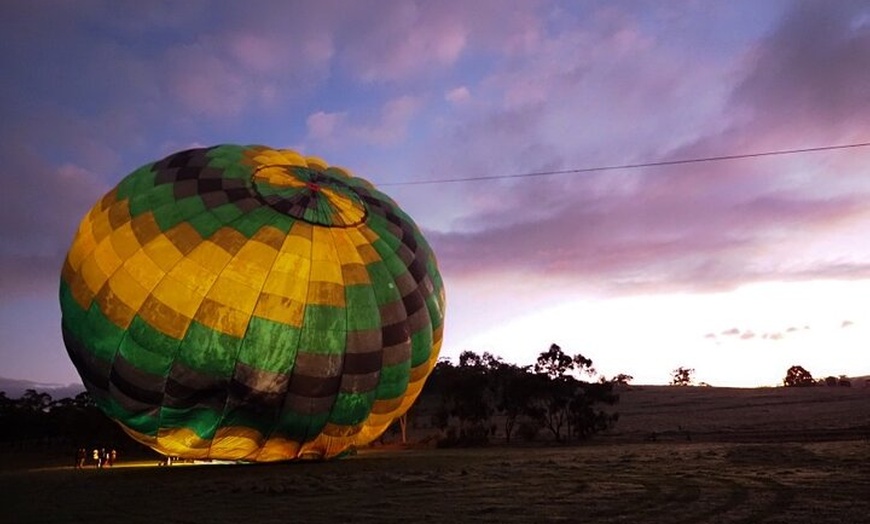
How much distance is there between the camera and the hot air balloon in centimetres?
1304

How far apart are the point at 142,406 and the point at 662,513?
11.0 m

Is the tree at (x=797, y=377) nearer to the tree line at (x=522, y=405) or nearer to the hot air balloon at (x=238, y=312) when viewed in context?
the tree line at (x=522, y=405)

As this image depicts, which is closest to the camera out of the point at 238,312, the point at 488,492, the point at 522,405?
the point at 488,492

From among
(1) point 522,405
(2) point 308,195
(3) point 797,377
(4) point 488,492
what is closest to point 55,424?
(1) point 522,405

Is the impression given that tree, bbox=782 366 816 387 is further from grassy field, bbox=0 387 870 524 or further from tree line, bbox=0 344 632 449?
grassy field, bbox=0 387 870 524

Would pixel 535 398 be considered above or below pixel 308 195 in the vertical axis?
below

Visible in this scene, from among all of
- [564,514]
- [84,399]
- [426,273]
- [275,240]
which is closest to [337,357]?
[275,240]

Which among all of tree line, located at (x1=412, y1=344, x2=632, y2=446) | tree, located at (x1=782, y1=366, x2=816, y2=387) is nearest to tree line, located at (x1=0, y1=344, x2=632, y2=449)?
tree line, located at (x1=412, y1=344, x2=632, y2=446)

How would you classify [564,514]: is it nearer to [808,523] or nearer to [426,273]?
[808,523]

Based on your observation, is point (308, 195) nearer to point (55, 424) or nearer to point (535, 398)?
point (535, 398)

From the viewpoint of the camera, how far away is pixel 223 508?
8.88m

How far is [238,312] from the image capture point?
43.0ft

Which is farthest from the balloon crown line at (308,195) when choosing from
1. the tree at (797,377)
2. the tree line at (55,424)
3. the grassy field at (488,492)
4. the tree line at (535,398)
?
the tree at (797,377)

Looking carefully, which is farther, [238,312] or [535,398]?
[535,398]
